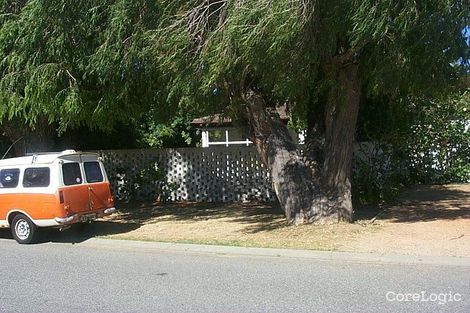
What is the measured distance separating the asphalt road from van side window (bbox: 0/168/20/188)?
1.98 m

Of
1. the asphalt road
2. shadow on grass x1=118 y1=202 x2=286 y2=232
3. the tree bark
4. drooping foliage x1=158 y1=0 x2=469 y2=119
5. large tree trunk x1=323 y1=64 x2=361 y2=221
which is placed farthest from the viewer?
shadow on grass x1=118 y1=202 x2=286 y2=232

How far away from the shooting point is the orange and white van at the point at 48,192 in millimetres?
10156

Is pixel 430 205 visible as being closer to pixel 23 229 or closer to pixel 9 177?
pixel 23 229

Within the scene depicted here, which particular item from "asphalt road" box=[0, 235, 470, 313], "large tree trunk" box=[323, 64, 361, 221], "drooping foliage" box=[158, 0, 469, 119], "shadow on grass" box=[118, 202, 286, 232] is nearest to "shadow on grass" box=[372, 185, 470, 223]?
"large tree trunk" box=[323, 64, 361, 221]

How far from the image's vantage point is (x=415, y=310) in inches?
221

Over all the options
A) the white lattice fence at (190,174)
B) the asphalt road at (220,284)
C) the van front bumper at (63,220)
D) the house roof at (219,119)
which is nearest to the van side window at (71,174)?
the van front bumper at (63,220)

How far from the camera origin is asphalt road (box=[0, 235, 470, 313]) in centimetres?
593

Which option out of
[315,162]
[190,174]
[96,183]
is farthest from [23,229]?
[190,174]

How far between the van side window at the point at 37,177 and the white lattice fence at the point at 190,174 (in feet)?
18.7

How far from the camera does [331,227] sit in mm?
10047

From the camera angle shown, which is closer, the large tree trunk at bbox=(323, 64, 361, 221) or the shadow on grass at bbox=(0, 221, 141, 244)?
the large tree trunk at bbox=(323, 64, 361, 221)

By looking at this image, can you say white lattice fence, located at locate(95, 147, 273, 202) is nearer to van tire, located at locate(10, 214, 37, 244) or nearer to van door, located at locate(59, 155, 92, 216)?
van door, located at locate(59, 155, 92, 216)

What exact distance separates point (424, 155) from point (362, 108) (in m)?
3.84

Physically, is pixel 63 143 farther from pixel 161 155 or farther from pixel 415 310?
pixel 415 310
